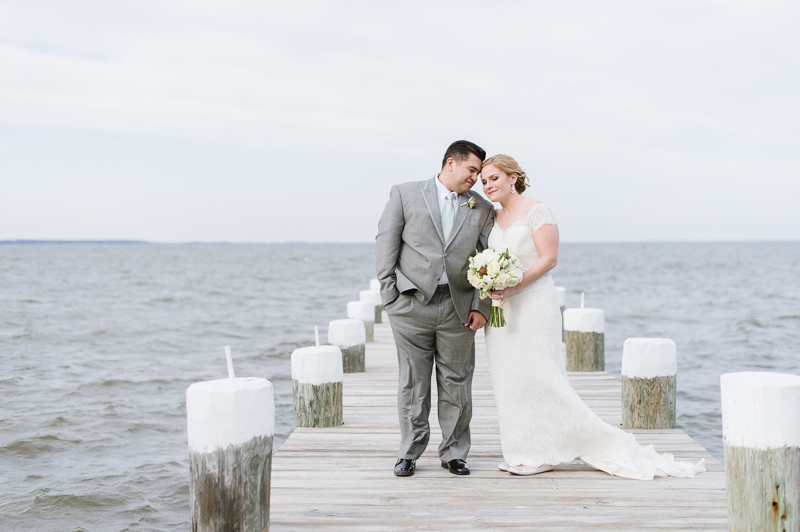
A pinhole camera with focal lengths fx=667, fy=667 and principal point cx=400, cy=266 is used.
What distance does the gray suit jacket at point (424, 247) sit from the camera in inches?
170

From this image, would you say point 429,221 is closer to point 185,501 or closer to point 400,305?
point 400,305

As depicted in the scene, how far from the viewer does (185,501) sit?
6.80 meters

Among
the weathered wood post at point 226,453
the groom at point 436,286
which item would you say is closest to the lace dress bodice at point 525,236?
the groom at point 436,286

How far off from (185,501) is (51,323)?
57.0 ft

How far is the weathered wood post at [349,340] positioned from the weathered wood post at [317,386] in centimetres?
243

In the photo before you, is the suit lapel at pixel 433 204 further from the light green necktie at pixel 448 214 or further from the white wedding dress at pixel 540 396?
the white wedding dress at pixel 540 396

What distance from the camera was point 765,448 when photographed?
312cm

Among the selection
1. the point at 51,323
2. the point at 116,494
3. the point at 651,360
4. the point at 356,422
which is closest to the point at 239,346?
the point at 51,323

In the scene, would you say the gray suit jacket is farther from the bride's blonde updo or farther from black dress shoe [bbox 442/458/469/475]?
black dress shoe [bbox 442/458/469/475]

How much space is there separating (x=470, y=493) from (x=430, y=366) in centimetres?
87

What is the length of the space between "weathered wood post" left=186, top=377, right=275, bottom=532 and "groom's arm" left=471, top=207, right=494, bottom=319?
169 cm

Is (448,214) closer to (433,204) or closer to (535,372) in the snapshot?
(433,204)

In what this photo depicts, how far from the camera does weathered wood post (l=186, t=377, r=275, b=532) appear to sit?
A: 122 inches

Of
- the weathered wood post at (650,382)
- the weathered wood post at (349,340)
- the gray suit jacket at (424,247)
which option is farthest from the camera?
the weathered wood post at (349,340)
